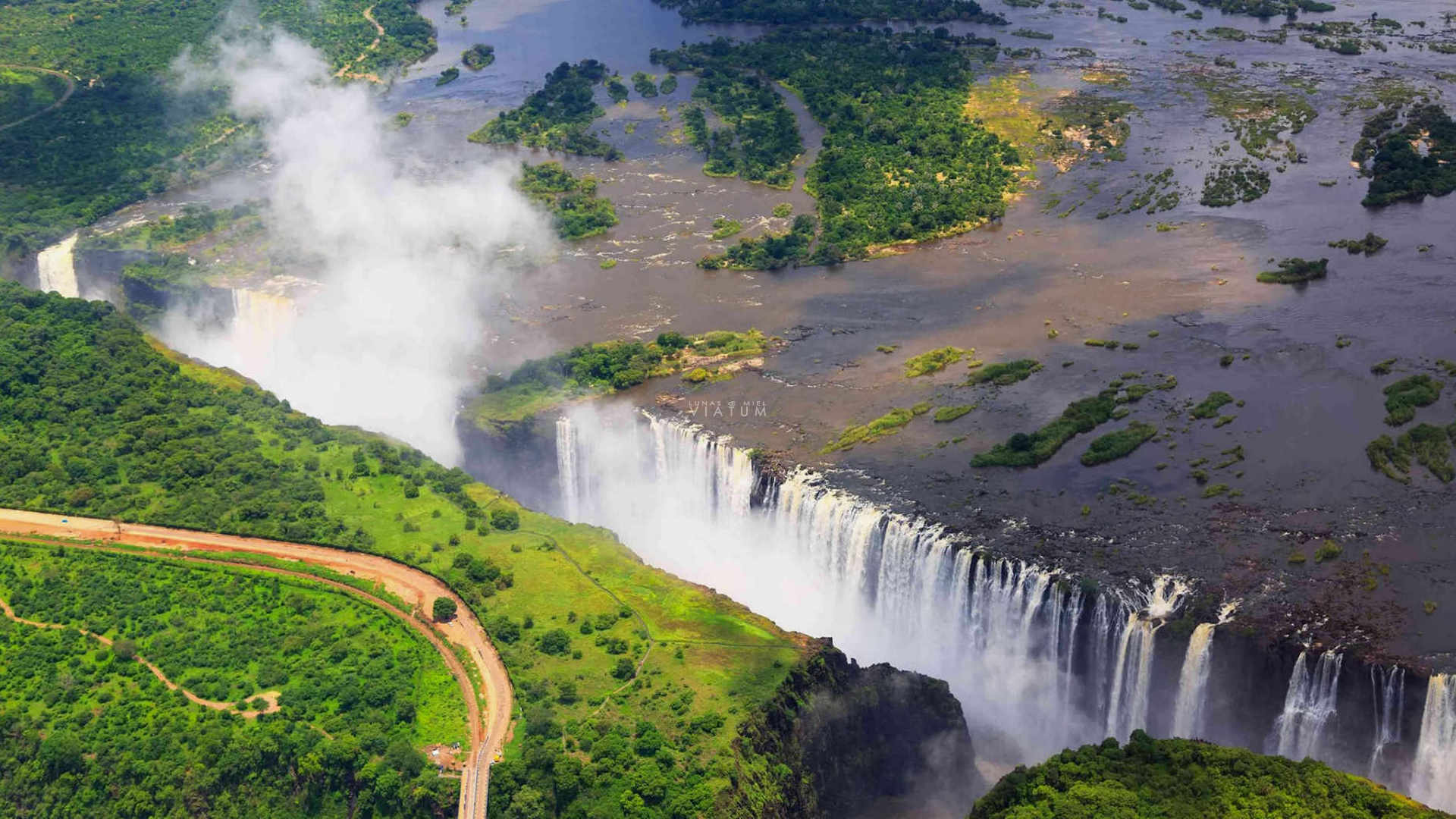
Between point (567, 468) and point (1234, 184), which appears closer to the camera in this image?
point (567, 468)

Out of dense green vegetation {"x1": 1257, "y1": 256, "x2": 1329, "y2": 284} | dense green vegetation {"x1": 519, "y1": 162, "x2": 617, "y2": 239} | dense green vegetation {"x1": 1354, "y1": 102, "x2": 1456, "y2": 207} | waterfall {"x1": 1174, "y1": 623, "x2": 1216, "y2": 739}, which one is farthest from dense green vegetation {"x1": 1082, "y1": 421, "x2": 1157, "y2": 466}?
dense green vegetation {"x1": 519, "y1": 162, "x2": 617, "y2": 239}

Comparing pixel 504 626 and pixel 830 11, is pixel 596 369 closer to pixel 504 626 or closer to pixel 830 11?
pixel 504 626

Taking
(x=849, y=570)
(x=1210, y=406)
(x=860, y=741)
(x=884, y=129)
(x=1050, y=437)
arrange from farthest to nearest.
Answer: (x=884, y=129)
(x=1210, y=406)
(x=1050, y=437)
(x=849, y=570)
(x=860, y=741)

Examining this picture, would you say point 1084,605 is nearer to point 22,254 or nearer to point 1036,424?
point 1036,424

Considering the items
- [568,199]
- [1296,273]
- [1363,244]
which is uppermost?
[1363,244]

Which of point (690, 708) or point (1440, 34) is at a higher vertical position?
point (1440, 34)

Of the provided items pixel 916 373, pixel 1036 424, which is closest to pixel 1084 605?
pixel 1036 424

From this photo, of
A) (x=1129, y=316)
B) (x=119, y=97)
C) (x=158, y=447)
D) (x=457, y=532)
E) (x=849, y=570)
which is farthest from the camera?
(x=119, y=97)

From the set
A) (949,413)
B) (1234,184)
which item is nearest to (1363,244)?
(1234,184)
